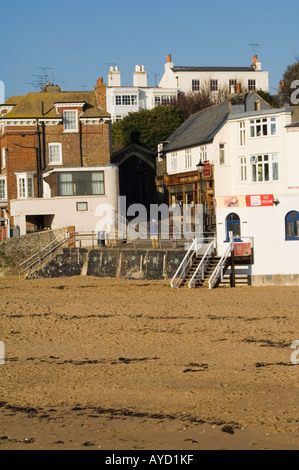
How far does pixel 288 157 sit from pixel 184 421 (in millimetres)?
30285

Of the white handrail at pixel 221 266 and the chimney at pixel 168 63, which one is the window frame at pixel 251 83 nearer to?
the chimney at pixel 168 63

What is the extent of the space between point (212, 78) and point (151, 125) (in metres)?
18.0

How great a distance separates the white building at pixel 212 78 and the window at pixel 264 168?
1330 inches

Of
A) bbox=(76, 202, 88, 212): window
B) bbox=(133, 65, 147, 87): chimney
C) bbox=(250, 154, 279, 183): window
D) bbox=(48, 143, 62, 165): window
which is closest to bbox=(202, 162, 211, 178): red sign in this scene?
bbox=(250, 154, 279, 183): window

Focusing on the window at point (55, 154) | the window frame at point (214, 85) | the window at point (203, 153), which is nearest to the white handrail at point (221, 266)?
the window at point (203, 153)

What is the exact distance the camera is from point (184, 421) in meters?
13.1

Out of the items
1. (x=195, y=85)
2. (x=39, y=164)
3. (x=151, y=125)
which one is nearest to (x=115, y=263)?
(x=39, y=164)

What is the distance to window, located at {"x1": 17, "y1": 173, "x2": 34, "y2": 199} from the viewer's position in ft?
161

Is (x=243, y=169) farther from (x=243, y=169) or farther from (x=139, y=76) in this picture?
(x=139, y=76)

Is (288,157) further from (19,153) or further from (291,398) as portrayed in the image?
(291,398)

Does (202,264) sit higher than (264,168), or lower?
lower

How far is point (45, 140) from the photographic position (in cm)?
5031

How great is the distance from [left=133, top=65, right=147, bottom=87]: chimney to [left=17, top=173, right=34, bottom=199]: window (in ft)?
107

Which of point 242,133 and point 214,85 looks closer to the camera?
point 242,133
